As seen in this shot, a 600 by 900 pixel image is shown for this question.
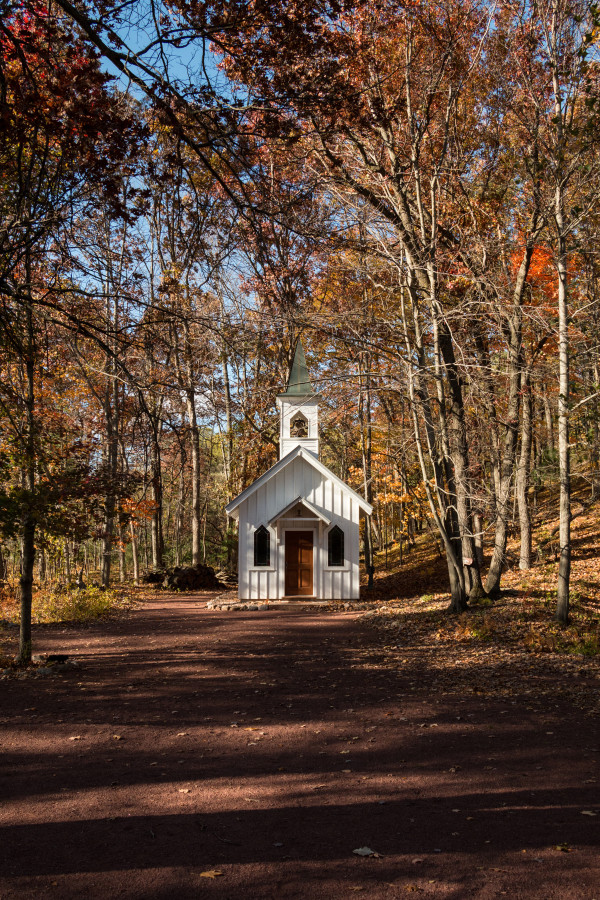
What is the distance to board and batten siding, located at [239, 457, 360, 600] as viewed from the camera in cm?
2117

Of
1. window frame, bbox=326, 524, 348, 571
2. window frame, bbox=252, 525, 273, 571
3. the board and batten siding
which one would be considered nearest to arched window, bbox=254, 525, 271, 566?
window frame, bbox=252, 525, 273, 571

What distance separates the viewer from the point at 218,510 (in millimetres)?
41969

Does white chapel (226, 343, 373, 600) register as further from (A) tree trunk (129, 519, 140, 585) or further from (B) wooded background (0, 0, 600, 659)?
(A) tree trunk (129, 519, 140, 585)

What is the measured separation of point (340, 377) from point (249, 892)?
9.74m

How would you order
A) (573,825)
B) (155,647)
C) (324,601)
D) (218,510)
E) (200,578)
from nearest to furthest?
1. (573,825)
2. (155,647)
3. (324,601)
4. (200,578)
5. (218,510)

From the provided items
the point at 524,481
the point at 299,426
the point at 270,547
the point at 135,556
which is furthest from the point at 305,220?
the point at 135,556

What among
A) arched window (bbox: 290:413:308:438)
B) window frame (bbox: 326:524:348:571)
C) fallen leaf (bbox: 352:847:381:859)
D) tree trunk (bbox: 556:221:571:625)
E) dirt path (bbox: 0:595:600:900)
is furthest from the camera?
arched window (bbox: 290:413:308:438)

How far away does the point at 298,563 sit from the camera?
21594mm

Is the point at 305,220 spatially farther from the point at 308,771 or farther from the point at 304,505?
the point at 304,505

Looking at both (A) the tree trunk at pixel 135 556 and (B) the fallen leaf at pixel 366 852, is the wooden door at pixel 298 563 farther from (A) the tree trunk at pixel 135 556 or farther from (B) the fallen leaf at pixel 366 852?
(B) the fallen leaf at pixel 366 852

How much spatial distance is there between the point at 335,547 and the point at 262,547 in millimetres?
2339

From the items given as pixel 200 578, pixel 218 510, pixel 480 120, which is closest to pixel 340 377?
pixel 480 120

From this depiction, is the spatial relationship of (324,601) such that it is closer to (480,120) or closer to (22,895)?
(480,120)

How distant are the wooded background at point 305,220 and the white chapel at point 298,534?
266 cm
